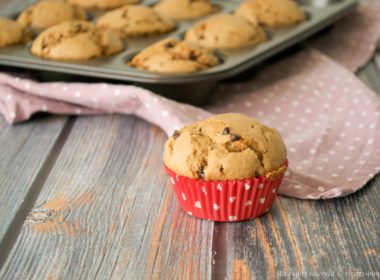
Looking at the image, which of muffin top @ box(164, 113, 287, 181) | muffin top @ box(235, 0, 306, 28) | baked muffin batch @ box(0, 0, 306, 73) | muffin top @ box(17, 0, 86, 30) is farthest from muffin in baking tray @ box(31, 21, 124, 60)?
muffin top @ box(164, 113, 287, 181)

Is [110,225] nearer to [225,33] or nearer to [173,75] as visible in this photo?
[173,75]

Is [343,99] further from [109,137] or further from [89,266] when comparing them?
[89,266]

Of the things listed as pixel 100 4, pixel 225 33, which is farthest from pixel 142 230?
pixel 100 4

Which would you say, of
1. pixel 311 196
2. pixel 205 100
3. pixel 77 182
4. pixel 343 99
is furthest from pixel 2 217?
pixel 343 99

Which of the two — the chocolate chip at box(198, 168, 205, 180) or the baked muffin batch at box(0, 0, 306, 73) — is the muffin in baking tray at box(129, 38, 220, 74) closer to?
the baked muffin batch at box(0, 0, 306, 73)

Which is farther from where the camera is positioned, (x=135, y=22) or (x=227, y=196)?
(x=135, y=22)

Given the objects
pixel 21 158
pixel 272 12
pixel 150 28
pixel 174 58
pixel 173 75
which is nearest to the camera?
pixel 21 158
